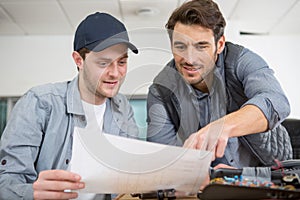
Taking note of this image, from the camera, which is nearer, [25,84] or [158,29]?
[158,29]

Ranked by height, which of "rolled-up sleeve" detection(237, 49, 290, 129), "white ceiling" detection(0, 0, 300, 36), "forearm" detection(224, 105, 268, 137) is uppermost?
"white ceiling" detection(0, 0, 300, 36)

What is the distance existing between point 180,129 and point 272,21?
323 centimetres

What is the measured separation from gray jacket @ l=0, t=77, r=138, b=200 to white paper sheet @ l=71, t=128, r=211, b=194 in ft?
0.60

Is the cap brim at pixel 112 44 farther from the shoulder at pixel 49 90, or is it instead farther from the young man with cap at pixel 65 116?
the shoulder at pixel 49 90

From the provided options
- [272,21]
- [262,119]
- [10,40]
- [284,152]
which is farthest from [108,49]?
[10,40]

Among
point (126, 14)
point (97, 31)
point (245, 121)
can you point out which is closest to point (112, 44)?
point (97, 31)

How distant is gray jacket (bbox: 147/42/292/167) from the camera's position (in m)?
0.82

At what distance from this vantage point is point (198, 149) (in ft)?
→ 2.22

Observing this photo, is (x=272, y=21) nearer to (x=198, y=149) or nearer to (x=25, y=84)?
(x=25, y=84)

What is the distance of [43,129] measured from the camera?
106 cm

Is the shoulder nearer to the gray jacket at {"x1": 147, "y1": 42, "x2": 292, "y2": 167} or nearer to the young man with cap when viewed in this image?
the young man with cap

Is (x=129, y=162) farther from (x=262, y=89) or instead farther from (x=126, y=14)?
(x=126, y=14)

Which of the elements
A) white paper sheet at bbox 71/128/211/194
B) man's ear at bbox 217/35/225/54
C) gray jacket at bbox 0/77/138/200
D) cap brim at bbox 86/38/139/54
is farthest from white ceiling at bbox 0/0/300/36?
white paper sheet at bbox 71/128/211/194

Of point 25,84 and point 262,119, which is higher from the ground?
point 25,84
